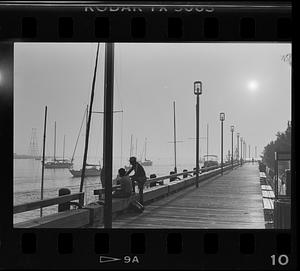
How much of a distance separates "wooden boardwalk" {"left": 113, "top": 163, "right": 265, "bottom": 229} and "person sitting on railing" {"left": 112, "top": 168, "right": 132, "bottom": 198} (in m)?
0.17

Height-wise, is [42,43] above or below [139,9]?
below

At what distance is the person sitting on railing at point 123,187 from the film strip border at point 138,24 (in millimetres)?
1092

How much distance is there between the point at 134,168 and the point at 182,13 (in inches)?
45.8

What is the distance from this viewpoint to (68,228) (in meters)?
3.51

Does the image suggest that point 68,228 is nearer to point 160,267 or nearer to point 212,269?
point 160,267

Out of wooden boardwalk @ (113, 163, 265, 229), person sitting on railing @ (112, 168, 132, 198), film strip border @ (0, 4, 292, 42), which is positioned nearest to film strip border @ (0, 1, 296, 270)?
film strip border @ (0, 4, 292, 42)

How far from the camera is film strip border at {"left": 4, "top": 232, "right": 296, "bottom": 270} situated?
3416 mm

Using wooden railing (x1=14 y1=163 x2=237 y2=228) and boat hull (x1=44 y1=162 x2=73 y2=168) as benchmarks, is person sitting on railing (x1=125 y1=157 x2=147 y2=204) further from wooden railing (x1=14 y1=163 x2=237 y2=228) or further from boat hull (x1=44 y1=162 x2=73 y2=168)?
boat hull (x1=44 y1=162 x2=73 y2=168)

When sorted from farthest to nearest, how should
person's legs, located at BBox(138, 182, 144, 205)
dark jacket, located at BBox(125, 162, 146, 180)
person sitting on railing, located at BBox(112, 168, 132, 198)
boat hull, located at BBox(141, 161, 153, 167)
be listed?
1. person's legs, located at BBox(138, 182, 144, 205)
2. person sitting on railing, located at BBox(112, 168, 132, 198)
3. dark jacket, located at BBox(125, 162, 146, 180)
4. boat hull, located at BBox(141, 161, 153, 167)

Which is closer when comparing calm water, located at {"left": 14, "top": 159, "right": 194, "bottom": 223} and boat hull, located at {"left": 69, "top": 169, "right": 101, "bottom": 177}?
calm water, located at {"left": 14, "top": 159, "right": 194, "bottom": 223}

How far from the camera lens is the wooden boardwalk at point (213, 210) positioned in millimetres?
3533

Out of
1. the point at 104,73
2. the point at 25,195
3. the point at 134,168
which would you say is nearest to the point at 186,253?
the point at 134,168

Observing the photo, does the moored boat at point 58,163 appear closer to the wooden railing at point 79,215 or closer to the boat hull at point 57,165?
the boat hull at point 57,165

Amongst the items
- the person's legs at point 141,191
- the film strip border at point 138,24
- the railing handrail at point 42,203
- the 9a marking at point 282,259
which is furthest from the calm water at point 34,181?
the 9a marking at point 282,259
